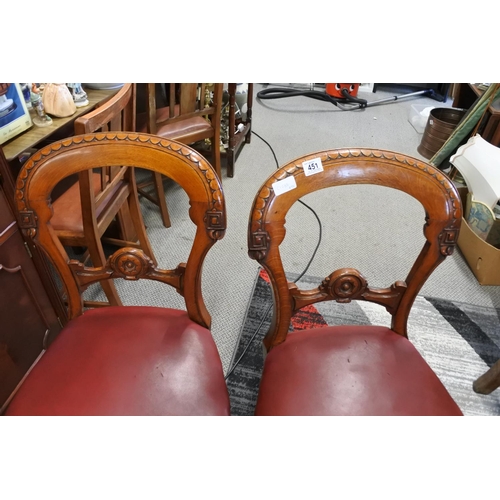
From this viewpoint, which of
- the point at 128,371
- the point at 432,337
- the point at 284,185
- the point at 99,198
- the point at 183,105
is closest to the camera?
the point at 284,185

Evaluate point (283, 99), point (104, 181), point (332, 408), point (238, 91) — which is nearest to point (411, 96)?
point (283, 99)

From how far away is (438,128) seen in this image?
95.1 inches

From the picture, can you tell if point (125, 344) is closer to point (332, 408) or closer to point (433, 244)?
point (332, 408)

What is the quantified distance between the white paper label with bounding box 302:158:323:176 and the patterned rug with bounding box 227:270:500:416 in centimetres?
84

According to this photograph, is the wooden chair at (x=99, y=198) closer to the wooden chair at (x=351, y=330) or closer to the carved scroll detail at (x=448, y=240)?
the wooden chair at (x=351, y=330)

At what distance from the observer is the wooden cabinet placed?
923mm

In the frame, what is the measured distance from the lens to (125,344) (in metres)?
0.82

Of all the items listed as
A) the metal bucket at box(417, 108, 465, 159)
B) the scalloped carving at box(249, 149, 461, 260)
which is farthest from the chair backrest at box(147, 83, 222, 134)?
the metal bucket at box(417, 108, 465, 159)

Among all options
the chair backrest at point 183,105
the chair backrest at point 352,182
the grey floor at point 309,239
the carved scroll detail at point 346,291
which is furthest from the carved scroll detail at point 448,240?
the chair backrest at point 183,105

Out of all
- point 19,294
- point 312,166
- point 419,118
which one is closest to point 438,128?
point 419,118

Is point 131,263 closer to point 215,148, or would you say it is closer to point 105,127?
point 105,127

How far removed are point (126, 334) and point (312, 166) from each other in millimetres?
574

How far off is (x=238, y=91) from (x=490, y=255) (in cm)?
193

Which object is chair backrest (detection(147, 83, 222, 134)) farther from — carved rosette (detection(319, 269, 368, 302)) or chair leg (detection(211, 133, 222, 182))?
carved rosette (detection(319, 269, 368, 302))
